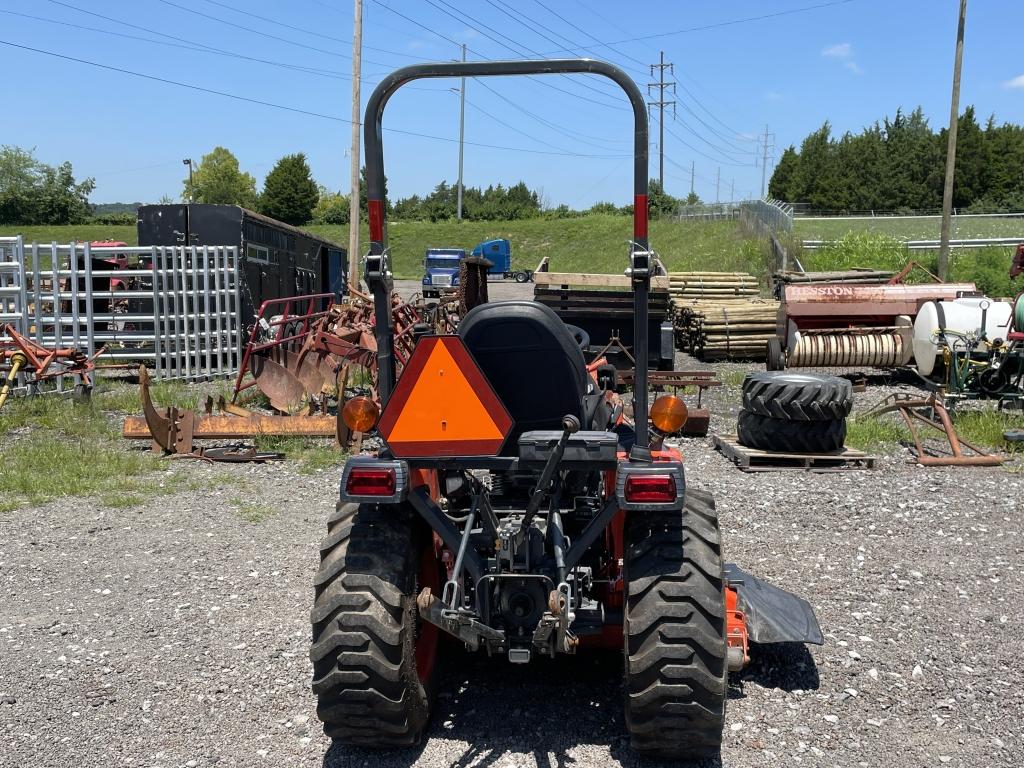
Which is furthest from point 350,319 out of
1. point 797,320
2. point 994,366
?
point 994,366

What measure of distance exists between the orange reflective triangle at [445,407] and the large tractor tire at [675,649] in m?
0.73

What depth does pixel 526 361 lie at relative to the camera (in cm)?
364

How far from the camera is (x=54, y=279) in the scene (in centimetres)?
1438

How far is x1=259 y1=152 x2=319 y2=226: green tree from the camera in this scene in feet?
219

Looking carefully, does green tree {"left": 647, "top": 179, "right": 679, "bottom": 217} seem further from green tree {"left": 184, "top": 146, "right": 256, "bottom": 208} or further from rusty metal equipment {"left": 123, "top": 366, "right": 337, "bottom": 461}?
rusty metal equipment {"left": 123, "top": 366, "right": 337, "bottom": 461}

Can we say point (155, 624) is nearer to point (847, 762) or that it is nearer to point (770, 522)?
point (847, 762)

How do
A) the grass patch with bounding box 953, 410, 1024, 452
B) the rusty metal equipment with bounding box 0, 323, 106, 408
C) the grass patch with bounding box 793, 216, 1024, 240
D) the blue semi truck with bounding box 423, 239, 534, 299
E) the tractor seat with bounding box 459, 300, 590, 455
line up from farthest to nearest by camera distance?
the grass patch with bounding box 793, 216, 1024, 240 → the blue semi truck with bounding box 423, 239, 534, 299 → the rusty metal equipment with bounding box 0, 323, 106, 408 → the grass patch with bounding box 953, 410, 1024, 452 → the tractor seat with bounding box 459, 300, 590, 455

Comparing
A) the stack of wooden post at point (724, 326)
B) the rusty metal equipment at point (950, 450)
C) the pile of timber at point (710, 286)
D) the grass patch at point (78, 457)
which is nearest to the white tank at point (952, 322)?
the rusty metal equipment at point (950, 450)

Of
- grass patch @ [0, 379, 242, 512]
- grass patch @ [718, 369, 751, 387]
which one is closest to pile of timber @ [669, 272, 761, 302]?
grass patch @ [718, 369, 751, 387]

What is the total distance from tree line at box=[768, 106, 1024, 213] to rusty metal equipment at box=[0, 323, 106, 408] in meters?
59.8

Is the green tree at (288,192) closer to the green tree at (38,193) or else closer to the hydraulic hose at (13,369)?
the green tree at (38,193)

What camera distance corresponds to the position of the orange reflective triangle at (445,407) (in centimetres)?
340

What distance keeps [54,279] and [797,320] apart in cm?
1167

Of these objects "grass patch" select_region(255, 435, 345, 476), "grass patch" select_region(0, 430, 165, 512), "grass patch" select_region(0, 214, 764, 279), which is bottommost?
"grass patch" select_region(0, 430, 165, 512)
